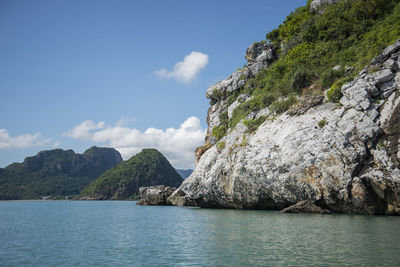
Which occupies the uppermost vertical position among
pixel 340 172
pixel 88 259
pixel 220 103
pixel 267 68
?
pixel 267 68

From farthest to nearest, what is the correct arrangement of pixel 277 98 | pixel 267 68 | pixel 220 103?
pixel 220 103 < pixel 267 68 < pixel 277 98

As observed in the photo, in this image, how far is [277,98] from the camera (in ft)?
131

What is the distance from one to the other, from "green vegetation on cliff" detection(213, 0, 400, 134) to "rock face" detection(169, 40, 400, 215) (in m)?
2.74

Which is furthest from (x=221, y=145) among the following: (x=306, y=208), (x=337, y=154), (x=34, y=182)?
(x=34, y=182)

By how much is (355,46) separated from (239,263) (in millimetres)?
35620

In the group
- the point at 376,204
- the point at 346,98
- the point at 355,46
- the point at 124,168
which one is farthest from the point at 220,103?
the point at 124,168

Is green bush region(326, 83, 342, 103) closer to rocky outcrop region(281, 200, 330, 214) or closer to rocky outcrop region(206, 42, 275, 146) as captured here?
rocky outcrop region(281, 200, 330, 214)

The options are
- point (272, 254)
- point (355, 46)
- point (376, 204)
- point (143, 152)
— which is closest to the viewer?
point (272, 254)

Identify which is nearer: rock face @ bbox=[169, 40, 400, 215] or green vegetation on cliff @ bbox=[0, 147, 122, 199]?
rock face @ bbox=[169, 40, 400, 215]

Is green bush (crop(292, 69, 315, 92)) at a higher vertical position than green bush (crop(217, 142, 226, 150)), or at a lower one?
higher

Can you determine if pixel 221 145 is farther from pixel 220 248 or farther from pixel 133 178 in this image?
pixel 133 178

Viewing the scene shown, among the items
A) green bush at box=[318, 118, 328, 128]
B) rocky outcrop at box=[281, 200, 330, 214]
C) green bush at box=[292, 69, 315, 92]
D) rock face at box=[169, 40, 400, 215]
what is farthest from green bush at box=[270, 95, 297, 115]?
rocky outcrop at box=[281, 200, 330, 214]

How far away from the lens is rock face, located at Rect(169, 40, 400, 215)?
25.5m

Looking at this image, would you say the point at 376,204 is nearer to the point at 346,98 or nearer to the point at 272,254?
the point at 346,98
